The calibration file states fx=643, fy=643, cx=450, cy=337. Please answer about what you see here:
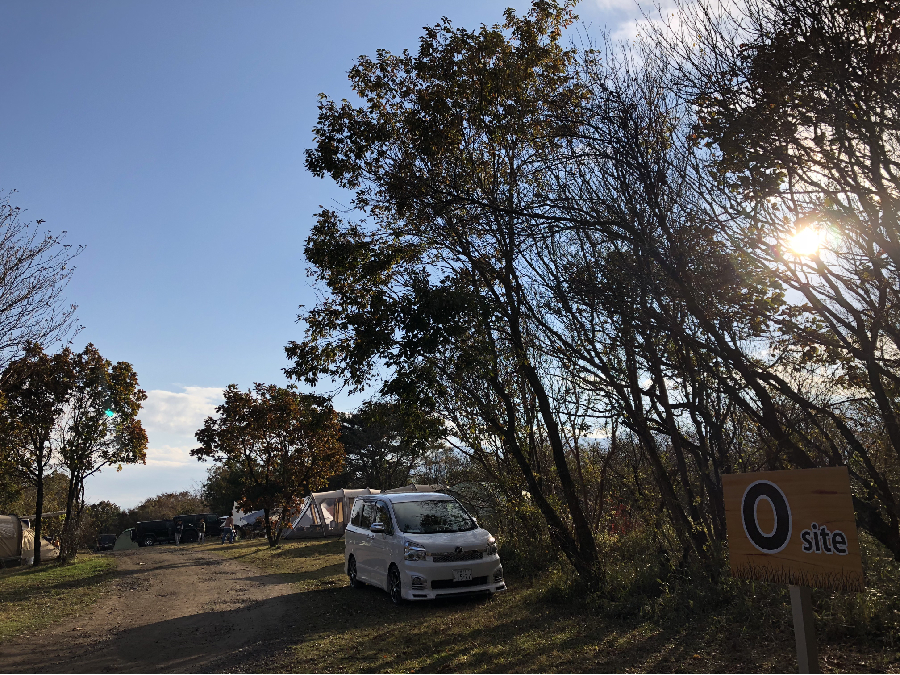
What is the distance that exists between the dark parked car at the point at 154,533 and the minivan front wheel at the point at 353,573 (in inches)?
1363

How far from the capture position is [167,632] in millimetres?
8805

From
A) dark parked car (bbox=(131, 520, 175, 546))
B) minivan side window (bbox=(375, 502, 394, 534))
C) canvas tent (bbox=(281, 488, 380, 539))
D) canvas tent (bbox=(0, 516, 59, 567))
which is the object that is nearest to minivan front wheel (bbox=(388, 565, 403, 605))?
minivan side window (bbox=(375, 502, 394, 534))

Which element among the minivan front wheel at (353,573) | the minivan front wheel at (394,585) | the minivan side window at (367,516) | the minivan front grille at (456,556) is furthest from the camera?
the minivan front wheel at (353,573)

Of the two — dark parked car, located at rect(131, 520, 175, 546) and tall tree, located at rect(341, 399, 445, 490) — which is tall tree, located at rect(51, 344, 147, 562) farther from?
dark parked car, located at rect(131, 520, 175, 546)

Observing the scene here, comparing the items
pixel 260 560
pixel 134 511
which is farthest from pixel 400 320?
pixel 134 511

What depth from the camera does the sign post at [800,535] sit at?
11.9 feet

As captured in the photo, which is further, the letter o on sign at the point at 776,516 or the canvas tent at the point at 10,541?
the canvas tent at the point at 10,541

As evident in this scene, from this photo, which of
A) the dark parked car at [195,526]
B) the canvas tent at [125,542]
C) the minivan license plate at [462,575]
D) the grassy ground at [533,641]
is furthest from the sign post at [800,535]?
the canvas tent at [125,542]

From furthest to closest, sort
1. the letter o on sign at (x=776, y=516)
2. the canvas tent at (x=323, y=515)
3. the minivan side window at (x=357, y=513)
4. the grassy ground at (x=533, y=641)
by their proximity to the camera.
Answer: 1. the canvas tent at (x=323, y=515)
2. the minivan side window at (x=357, y=513)
3. the grassy ground at (x=533, y=641)
4. the letter o on sign at (x=776, y=516)

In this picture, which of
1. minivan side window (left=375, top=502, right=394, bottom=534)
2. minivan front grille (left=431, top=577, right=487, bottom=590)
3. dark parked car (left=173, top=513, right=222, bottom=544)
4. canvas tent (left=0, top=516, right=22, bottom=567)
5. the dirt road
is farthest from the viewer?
dark parked car (left=173, top=513, right=222, bottom=544)

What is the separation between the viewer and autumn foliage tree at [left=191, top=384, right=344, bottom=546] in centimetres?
2659

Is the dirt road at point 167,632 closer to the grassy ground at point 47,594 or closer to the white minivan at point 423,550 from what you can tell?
the grassy ground at point 47,594

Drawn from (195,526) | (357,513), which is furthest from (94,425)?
(195,526)

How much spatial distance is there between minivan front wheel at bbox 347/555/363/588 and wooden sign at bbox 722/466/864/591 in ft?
30.4
